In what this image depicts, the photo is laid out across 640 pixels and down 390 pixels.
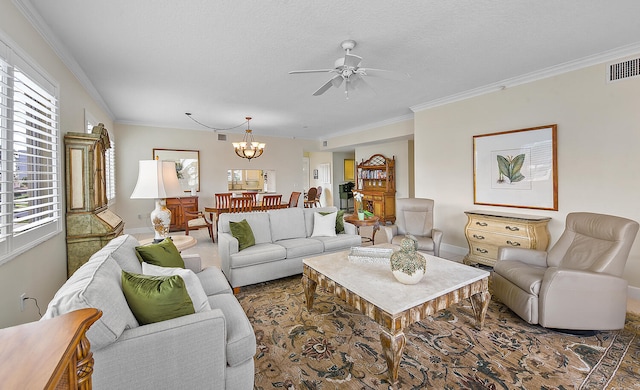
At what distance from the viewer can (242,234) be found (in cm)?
349

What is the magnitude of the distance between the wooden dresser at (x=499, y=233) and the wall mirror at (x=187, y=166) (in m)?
6.36

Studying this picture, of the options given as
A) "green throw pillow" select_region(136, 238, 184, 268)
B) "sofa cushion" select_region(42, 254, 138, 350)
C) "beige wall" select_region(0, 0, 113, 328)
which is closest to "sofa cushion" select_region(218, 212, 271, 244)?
"green throw pillow" select_region(136, 238, 184, 268)

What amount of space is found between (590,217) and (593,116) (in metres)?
1.47

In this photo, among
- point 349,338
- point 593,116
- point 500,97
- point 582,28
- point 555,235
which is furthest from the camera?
Answer: point 500,97

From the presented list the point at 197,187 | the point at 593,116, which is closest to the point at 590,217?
the point at 593,116

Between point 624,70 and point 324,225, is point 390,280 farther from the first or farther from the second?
point 624,70

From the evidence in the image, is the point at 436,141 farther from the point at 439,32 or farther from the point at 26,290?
the point at 26,290

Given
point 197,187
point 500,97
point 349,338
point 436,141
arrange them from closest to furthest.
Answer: point 349,338, point 500,97, point 436,141, point 197,187

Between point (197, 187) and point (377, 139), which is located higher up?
point (377, 139)

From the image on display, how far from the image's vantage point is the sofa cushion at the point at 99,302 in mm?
1153

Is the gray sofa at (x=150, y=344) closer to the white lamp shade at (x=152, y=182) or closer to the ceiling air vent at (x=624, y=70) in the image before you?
the white lamp shade at (x=152, y=182)

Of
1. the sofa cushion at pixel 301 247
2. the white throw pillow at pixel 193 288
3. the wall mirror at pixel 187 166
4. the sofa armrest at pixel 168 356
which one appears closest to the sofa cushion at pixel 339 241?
the sofa cushion at pixel 301 247

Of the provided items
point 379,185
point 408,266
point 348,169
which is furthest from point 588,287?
point 348,169

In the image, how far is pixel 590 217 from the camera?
103 inches
